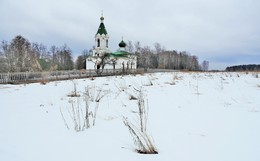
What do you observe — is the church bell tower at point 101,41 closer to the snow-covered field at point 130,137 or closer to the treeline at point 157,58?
the treeline at point 157,58

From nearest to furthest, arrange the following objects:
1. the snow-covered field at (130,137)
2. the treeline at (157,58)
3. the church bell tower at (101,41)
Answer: the snow-covered field at (130,137)
the church bell tower at (101,41)
the treeline at (157,58)

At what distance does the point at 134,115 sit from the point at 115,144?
1161 millimetres

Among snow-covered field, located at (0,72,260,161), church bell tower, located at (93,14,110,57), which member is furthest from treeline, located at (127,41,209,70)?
snow-covered field, located at (0,72,260,161)

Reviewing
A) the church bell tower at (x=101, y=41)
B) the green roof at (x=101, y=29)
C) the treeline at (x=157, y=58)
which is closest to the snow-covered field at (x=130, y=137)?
the church bell tower at (x=101, y=41)

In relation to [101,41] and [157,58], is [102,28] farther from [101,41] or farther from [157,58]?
[157,58]

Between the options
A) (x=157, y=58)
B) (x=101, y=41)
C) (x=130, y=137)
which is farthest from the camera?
(x=157, y=58)

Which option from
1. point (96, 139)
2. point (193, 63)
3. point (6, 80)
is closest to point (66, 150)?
point (96, 139)

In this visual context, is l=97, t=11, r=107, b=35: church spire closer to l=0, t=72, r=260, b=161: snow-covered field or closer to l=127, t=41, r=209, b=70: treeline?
l=127, t=41, r=209, b=70: treeline

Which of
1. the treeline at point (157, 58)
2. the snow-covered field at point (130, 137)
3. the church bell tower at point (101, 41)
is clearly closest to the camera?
the snow-covered field at point (130, 137)

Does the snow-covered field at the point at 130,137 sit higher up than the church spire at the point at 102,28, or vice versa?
the church spire at the point at 102,28

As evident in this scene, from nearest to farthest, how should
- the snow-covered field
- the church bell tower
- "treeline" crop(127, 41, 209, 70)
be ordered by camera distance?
the snow-covered field, the church bell tower, "treeline" crop(127, 41, 209, 70)

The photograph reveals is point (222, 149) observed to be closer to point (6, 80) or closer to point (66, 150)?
point (66, 150)

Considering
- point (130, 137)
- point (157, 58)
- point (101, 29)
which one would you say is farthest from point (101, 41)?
point (130, 137)

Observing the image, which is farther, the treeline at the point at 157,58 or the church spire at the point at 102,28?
the treeline at the point at 157,58
